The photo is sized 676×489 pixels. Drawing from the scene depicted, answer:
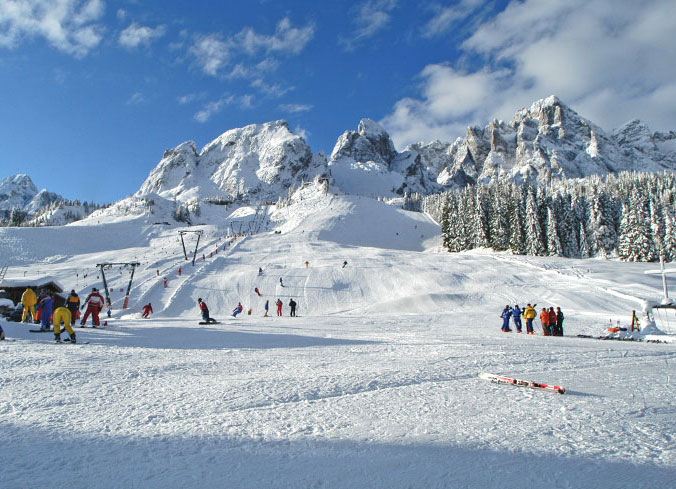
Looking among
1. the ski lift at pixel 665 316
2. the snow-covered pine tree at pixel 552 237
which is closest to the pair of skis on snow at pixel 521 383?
the ski lift at pixel 665 316

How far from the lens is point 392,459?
405cm

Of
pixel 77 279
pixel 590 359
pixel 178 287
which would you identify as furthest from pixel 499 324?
pixel 77 279

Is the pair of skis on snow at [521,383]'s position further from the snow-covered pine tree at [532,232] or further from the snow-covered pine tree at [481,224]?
the snow-covered pine tree at [481,224]

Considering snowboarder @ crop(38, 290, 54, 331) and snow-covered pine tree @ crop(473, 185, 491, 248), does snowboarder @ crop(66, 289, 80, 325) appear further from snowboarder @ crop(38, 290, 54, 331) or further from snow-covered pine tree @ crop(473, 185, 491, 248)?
snow-covered pine tree @ crop(473, 185, 491, 248)

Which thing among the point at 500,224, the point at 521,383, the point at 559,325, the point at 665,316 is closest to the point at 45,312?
the point at 521,383

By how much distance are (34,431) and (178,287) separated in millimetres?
34172

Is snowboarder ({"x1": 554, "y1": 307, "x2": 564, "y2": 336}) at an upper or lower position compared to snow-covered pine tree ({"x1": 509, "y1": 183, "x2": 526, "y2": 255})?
lower

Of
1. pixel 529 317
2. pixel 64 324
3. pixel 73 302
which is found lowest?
pixel 529 317

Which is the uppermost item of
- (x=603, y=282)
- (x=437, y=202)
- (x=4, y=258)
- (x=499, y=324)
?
(x=437, y=202)

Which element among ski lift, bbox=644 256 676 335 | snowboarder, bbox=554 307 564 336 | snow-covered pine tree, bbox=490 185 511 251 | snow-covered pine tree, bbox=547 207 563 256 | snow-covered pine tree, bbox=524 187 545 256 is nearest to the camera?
snowboarder, bbox=554 307 564 336

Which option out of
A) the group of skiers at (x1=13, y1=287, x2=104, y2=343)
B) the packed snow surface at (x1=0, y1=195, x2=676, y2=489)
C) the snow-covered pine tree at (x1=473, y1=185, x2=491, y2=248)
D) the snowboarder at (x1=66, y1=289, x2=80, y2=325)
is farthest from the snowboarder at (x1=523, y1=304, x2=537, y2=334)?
the snow-covered pine tree at (x1=473, y1=185, x2=491, y2=248)

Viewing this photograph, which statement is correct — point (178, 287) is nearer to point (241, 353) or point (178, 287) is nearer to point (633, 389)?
point (241, 353)

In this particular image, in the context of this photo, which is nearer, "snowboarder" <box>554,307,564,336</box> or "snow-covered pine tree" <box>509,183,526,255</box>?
"snowboarder" <box>554,307,564,336</box>

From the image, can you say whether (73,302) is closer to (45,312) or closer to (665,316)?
(45,312)
